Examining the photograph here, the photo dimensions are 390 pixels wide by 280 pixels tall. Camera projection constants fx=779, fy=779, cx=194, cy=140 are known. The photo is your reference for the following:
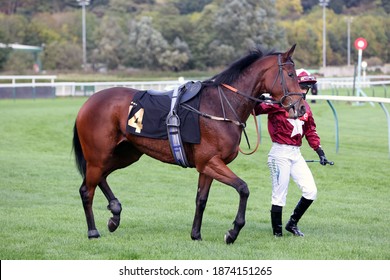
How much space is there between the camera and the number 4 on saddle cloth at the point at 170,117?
686 centimetres

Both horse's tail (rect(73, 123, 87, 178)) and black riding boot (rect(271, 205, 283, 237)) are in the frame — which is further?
horse's tail (rect(73, 123, 87, 178))

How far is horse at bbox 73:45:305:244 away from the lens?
22.1 feet

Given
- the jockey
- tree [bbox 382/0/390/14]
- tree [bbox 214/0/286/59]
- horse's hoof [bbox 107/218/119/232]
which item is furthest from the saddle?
tree [bbox 214/0/286/59]

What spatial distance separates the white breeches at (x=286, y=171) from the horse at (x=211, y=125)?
1.47 feet

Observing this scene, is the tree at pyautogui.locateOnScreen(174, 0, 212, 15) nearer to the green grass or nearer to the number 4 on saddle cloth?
the green grass

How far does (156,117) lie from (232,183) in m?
0.95

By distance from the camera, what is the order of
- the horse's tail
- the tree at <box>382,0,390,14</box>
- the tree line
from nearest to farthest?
the horse's tail
the tree at <box>382,0,390,14</box>
the tree line

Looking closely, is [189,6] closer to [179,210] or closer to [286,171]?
[179,210]

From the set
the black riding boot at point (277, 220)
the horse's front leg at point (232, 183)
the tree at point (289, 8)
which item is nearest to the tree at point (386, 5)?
the tree at point (289, 8)

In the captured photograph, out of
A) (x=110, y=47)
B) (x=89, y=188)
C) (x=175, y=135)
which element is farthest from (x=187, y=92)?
(x=110, y=47)

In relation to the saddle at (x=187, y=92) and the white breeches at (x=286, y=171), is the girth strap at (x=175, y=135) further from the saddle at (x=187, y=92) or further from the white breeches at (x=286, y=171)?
the white breeches at (x=286, y=171)

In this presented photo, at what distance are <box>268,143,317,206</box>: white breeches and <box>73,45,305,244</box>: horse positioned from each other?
447 millimetres

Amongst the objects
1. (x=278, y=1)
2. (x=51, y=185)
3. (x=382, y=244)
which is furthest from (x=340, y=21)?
(x=382, y=244)

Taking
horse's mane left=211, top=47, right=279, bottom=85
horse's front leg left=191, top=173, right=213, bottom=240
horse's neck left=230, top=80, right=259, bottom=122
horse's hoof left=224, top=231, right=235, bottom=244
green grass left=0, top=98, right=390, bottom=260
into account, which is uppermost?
horse's mane left=211, top=47, right=279, bottom=85
